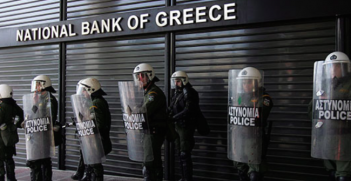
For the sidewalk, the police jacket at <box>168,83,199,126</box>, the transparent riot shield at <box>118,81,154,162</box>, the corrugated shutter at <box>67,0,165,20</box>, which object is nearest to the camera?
the transparent riot shield at <box>118,81,154,162</box>

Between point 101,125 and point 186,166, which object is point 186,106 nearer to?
point 186,166

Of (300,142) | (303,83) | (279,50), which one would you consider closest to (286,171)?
(300,142)

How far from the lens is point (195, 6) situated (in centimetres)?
671

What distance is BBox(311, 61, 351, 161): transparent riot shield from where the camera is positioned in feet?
14.1

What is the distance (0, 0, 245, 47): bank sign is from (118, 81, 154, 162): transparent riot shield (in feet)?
7.52

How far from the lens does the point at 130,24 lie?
7.48 meters

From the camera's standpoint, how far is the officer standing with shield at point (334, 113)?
14.1 ft

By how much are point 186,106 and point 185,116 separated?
0.18m

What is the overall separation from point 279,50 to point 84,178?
4.65m

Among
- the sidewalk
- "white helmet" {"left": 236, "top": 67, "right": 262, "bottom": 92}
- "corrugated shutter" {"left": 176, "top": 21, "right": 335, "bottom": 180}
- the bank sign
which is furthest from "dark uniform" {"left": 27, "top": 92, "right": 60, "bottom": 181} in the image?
"white helmet" {"left": 236, "top": 67, "right": 262, "bottom": 92}

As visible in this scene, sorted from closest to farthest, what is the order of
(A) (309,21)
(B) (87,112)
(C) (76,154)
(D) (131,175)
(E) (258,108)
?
1. (E) (258,108)
2. (B) (87,112)
3. (A) (309,21)
4. (D) (131,175)
5. (C) (76,154)

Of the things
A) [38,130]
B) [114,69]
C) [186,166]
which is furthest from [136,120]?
[114,69]

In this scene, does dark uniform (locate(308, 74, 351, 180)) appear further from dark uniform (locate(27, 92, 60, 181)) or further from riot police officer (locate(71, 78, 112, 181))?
dark uniform (locate(27, 92, 60, 181))

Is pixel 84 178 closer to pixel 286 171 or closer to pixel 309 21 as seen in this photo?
pixel 286 171
